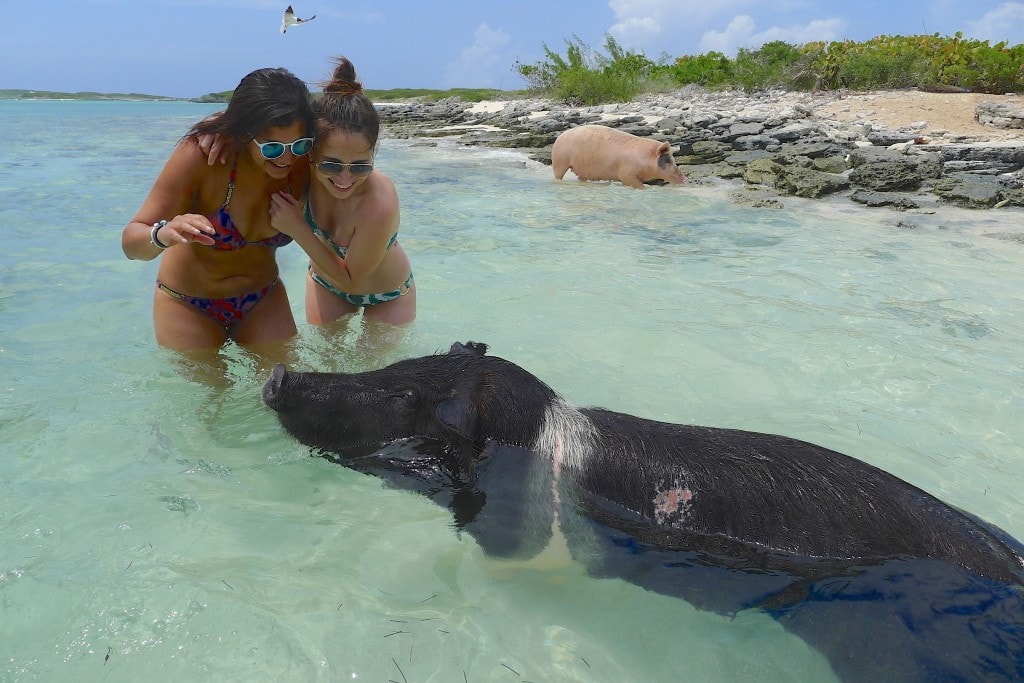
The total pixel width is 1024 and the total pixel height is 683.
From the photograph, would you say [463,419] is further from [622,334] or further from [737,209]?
[737,209]

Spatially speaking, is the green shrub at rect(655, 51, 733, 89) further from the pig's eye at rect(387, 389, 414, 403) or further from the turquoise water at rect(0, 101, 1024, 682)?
the pig's eye at rect(387, 389, 414, 403)

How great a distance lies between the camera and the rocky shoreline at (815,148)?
1231 cm

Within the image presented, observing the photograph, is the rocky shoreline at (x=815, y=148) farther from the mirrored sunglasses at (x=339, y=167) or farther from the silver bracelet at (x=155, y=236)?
the silver bracelet at (x=155, y=236)

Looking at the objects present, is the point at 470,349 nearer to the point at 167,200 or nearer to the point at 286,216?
the point at 286,216

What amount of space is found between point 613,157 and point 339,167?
463 inches

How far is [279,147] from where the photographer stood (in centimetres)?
355

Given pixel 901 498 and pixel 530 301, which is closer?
pixel 901 498

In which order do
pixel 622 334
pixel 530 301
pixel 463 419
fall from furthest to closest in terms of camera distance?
pixel 530 301, pixel 622 334, pixel 463 419

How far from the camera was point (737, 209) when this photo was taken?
11586 mm

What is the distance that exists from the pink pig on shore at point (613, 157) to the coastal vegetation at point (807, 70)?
626 inches

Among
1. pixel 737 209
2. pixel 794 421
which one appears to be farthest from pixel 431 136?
pixel 794 421

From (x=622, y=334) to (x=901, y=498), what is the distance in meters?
3.37

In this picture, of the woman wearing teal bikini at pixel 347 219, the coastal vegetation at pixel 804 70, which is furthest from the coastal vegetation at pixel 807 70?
the woman wearing teal bikini at pixel 347 219

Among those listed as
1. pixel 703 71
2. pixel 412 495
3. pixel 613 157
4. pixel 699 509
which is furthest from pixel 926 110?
pixel 412 495
